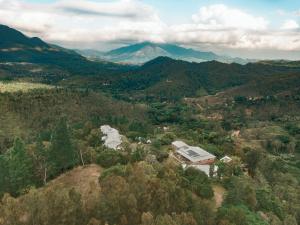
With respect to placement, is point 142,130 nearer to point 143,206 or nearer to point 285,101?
point 143,206

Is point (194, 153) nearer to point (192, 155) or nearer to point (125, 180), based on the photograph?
point (192, 155)

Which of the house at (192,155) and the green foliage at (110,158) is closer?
the green foliage at (110,158)

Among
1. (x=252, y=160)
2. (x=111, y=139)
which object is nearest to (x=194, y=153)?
(x=252, y=160)

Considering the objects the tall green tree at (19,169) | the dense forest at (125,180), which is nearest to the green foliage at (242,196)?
the dense forest at (125,180)

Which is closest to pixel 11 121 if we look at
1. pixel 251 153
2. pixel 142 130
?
pixel 142 130

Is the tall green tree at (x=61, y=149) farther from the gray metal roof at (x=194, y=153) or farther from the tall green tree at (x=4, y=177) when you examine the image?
the gray metal roof at (x=194, y=153)
